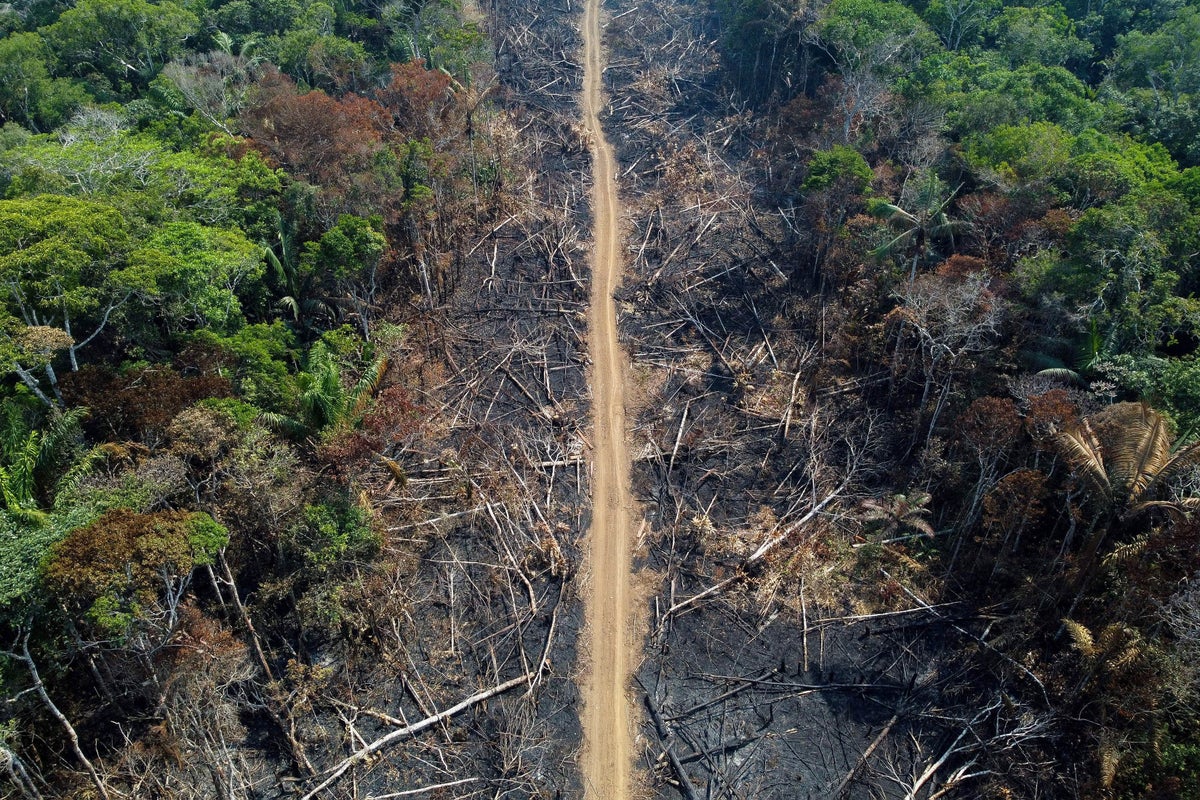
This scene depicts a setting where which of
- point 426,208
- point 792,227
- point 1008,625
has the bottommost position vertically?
point 1008,625

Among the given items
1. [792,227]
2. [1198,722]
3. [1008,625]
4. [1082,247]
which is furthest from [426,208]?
[1198,722]

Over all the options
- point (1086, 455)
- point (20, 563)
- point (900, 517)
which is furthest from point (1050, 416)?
point (20, 563)

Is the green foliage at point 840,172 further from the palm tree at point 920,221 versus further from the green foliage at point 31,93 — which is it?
the green foliage at point 31,93

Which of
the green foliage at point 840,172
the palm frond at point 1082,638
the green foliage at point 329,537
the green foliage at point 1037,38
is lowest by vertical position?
the palm frond at point 1082,638

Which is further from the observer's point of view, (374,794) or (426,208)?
(426,208)

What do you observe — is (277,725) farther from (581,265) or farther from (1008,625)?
(581,265)

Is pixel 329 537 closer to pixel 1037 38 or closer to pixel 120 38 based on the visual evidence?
pixel 120 38

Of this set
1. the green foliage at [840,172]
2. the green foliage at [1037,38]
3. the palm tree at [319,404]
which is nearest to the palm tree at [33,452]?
the palm tree at [319,404]
